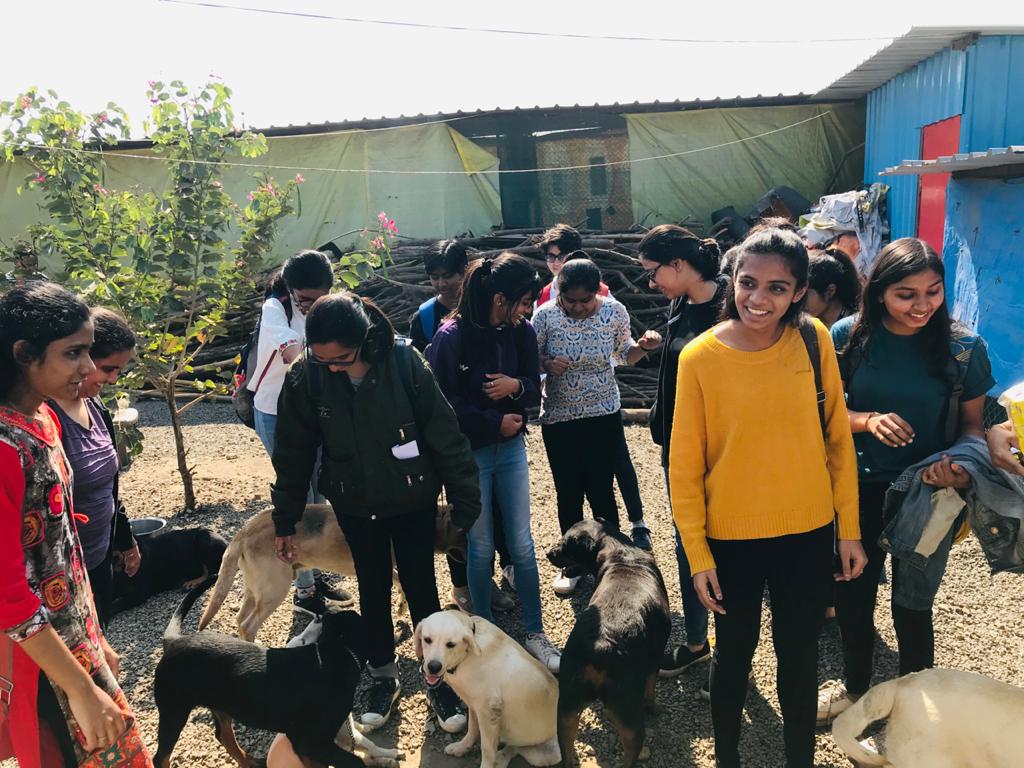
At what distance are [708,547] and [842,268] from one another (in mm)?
1930

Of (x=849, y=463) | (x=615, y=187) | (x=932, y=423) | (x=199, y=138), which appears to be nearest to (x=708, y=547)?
(x=849, y=463)

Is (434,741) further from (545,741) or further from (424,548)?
(424,548)

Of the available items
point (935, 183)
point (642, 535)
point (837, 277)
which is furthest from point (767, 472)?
point (935, 183)

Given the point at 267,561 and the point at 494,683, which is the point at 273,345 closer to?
the point at 267,561

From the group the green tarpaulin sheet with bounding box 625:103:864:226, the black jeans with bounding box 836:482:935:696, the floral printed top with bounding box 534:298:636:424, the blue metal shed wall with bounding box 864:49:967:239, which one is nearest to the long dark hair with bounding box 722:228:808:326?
the black jeans with bounding box 836:482:935:696

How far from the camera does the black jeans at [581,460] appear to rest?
4078mm

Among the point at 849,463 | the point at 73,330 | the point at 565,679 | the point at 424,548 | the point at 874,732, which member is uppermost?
the point at 73,330

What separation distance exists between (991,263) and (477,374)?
19.9 feet

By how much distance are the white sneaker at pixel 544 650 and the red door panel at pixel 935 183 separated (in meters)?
6.79

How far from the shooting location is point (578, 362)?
13.2ft

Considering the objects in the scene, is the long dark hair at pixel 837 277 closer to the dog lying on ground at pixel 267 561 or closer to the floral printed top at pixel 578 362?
the floral printed top at pixel 578 362

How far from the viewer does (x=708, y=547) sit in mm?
2381

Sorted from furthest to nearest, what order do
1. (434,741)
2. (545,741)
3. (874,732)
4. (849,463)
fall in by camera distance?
1. (434,741)
2. (545,741)
3. (874,732)
4. (849,463)

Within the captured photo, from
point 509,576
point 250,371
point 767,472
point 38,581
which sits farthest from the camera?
point 509,576
